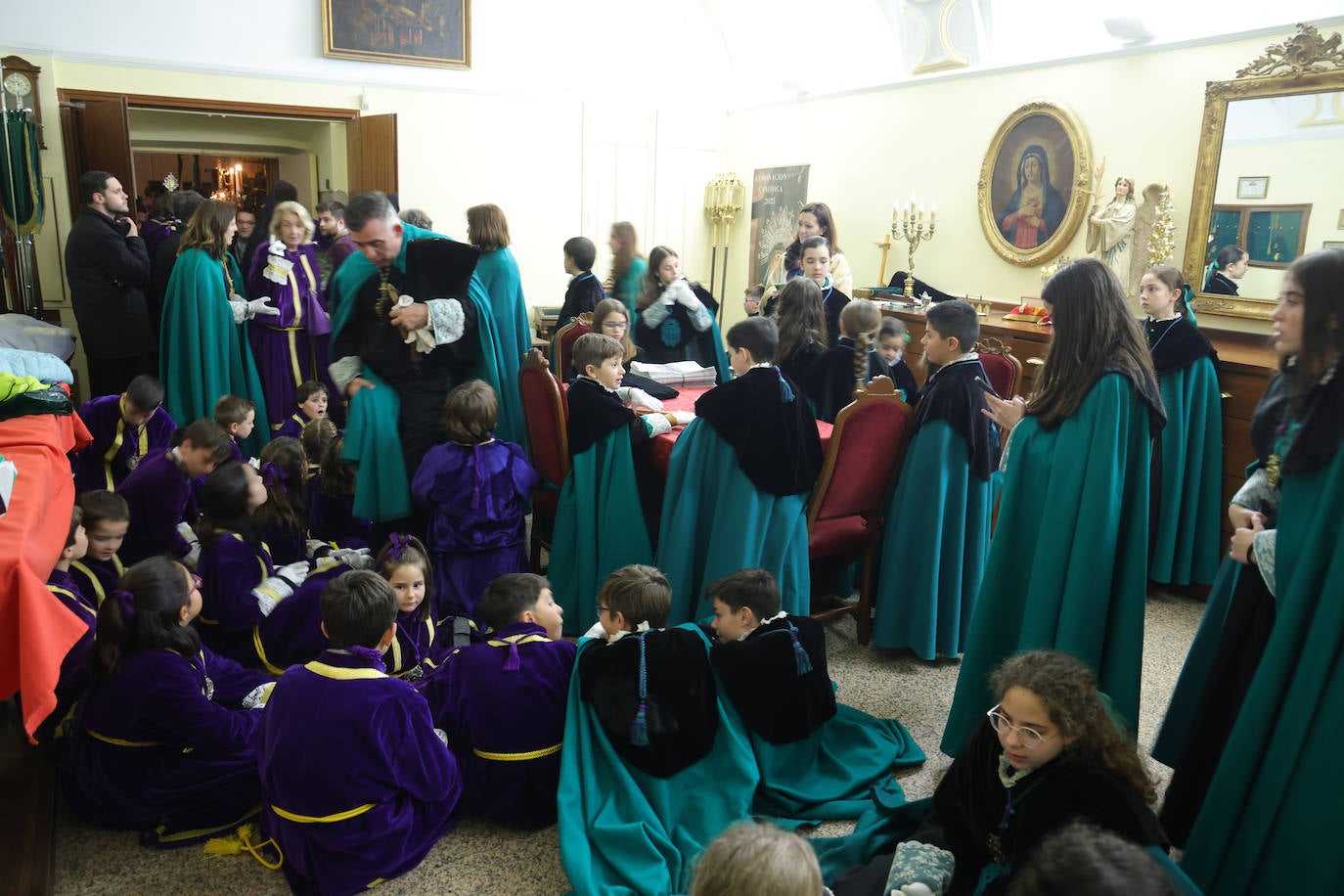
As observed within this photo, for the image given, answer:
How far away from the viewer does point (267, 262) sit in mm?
5867

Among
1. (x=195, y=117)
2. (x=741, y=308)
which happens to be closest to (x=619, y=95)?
(x=741, y=308)

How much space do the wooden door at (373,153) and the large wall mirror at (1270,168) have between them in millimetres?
6049

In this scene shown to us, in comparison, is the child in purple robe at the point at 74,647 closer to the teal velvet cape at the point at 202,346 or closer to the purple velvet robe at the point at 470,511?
the purple velvet robe at the point at 470,511

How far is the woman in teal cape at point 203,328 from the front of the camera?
5.70 meters

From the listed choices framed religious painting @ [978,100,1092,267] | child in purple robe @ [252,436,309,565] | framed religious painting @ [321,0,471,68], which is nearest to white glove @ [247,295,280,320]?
child in purple robe @ [252,436,309,565]

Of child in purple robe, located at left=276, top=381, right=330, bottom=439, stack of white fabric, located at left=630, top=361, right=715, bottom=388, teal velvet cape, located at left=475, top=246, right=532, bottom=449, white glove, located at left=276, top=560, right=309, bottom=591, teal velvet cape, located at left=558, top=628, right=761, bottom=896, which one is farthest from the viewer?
stack of white fabric, located at left=630, top=361, right=715, bottom=388

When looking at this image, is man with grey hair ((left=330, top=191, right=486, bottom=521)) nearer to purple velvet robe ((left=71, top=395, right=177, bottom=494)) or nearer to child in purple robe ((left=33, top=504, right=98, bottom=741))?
purple velvet robe ((left=71, top=395, right=177, bottom=494))

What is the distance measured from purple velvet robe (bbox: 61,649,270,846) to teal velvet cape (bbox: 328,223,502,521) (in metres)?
1.47

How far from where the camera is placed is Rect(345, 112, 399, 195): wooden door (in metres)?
8.02

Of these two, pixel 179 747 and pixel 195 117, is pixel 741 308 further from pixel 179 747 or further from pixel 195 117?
pixel 179 747

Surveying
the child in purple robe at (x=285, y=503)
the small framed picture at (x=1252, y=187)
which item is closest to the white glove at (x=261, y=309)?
the child in purple robe at (x=285, y=503)

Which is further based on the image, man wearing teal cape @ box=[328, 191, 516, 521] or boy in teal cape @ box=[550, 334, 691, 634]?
man wearing teal cape @ box=[328, 191, 516, 521]

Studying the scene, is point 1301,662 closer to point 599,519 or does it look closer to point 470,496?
point 599,519

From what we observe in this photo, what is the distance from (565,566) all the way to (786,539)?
1.03 m
